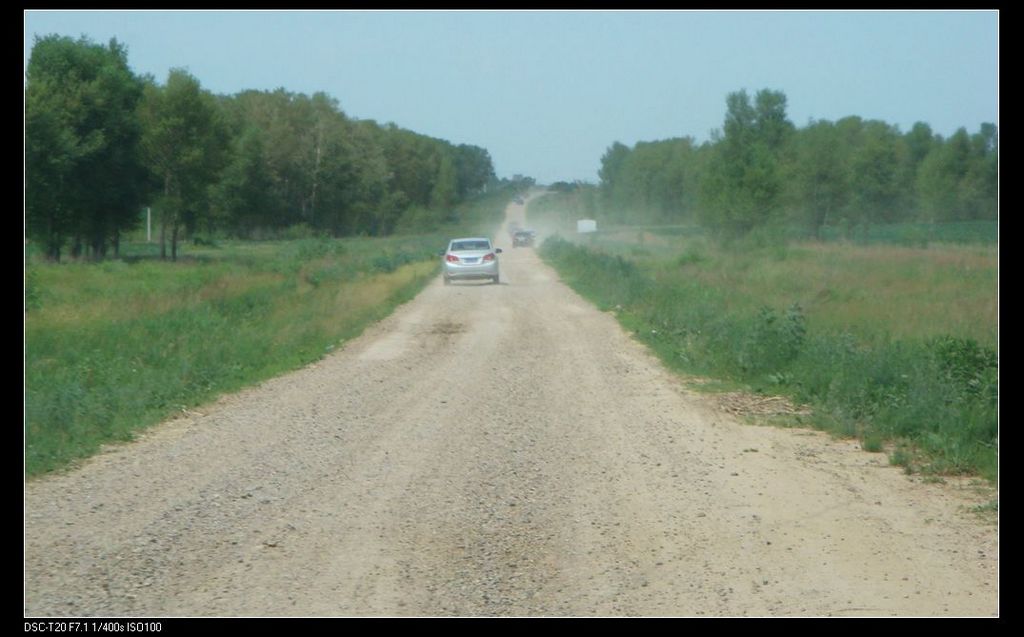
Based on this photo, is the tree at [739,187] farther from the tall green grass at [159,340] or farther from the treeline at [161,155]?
the tall green grass at [159,340]

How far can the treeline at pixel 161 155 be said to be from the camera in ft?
162

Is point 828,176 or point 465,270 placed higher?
point 828,176

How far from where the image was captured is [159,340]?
17547mm

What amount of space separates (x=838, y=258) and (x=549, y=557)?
42.0m

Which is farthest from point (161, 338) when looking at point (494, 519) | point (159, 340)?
point (494, 519)

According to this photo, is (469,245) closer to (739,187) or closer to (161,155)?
(161,155)

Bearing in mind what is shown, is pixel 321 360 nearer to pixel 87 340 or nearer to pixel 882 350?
pixel 87 340

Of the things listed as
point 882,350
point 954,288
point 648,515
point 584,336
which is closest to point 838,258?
point 954,288

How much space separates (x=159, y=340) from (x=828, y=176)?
69061 mm

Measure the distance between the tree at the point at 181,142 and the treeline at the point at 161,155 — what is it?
59mm

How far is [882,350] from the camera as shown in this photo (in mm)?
13648

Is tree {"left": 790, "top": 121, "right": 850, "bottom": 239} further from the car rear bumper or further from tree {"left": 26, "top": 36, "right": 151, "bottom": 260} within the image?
the car rear bumper

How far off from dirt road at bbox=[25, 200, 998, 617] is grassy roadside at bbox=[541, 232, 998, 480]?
73cm

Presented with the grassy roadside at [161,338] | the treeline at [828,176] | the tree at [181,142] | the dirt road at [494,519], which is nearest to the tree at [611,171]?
the treeline at [828,176]
